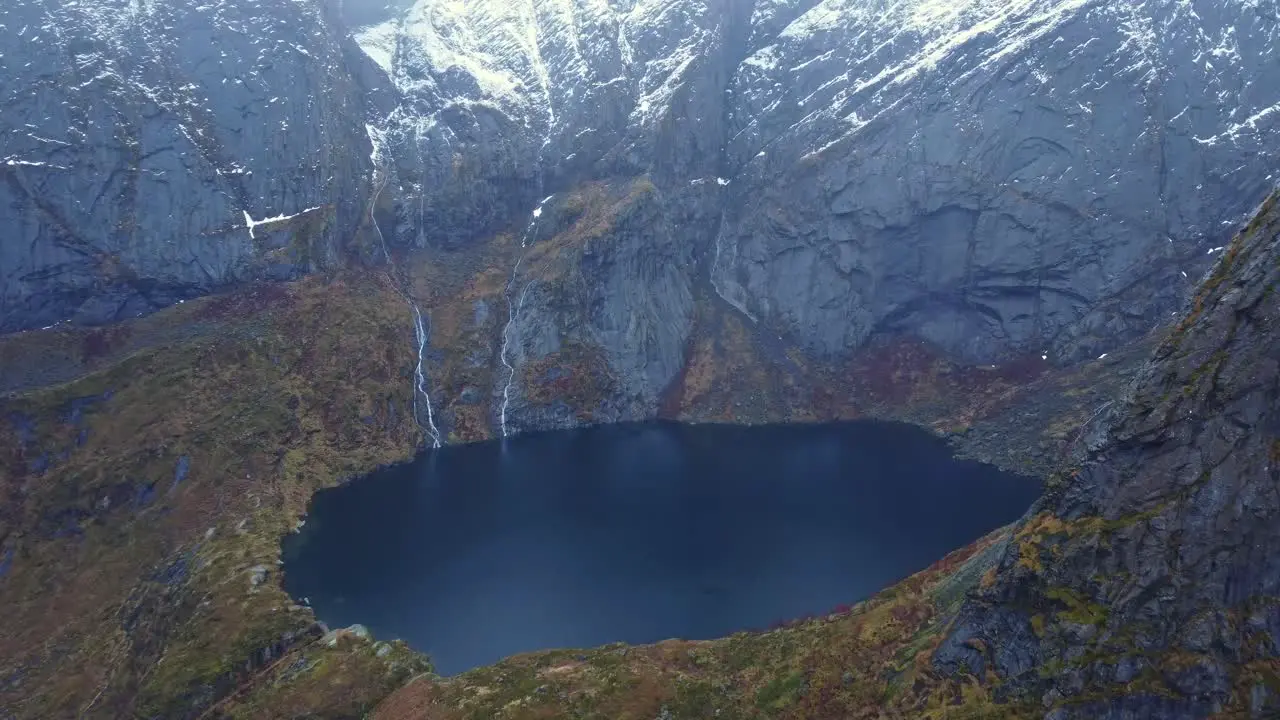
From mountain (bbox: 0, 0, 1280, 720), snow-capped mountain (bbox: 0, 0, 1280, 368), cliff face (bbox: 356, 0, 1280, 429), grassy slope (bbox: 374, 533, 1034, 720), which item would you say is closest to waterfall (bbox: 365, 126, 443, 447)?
mountain (bbox: 0, 0, 1280, 720)

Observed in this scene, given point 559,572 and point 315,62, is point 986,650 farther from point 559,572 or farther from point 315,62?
point 315,62

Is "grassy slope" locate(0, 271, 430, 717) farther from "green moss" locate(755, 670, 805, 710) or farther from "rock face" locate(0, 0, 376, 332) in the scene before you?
"green moss" locate(755, 670, 805, 710)

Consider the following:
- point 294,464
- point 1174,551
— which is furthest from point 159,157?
point 1174,551

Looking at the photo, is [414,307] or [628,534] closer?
[628,534]

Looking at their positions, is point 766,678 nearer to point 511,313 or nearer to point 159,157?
point 511,313

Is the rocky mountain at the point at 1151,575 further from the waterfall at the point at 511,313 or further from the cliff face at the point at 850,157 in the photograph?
the cliff face at the point at 850,157
